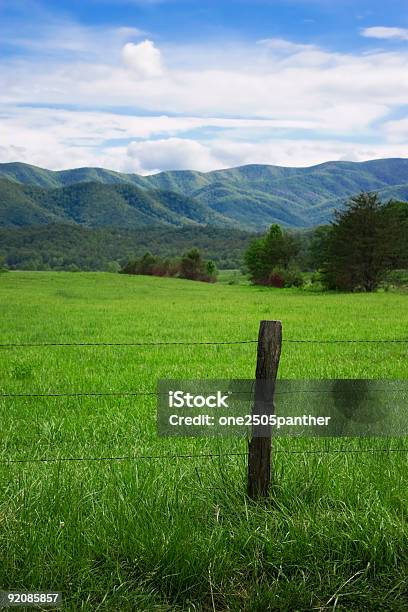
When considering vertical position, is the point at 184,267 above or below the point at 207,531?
below

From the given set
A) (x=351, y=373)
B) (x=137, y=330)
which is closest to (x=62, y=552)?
(x=351, y=373)

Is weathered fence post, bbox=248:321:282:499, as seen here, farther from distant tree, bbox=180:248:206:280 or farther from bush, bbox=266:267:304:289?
distant tree, bbox=180:248:206:280

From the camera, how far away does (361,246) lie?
2394 inches

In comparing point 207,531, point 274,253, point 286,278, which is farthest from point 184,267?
point 207,531

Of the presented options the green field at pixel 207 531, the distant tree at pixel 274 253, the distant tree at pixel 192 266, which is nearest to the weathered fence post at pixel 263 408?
the green field at pixel 207 531

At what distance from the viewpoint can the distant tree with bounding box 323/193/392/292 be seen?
2403 inches

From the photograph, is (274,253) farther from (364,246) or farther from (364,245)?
(364,246)

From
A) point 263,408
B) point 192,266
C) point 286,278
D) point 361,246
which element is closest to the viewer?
point 263,408

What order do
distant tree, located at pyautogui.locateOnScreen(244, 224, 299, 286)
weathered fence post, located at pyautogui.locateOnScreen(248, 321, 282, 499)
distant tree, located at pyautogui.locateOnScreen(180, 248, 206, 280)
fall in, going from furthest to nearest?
distant tree, located at pyautogui.locateOnScreen(180, 248, 206, 280) → distant tree, located at pyautogui.locateOnScreen(244, 224, 299, 286) → weathered fence post, located at pyautogui.locateOnScreen(248, 321, 282, 499)

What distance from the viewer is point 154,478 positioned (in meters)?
5.67

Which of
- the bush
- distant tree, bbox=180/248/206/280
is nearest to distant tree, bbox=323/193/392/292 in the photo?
the bush

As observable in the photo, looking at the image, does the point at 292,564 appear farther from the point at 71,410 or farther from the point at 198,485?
the point at 71,410

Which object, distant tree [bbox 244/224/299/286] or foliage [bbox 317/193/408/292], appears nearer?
foliage [bbox 317/193/408/292]

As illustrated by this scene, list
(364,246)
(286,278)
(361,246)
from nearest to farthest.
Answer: (364,246) < (361,246) < (286,278)
